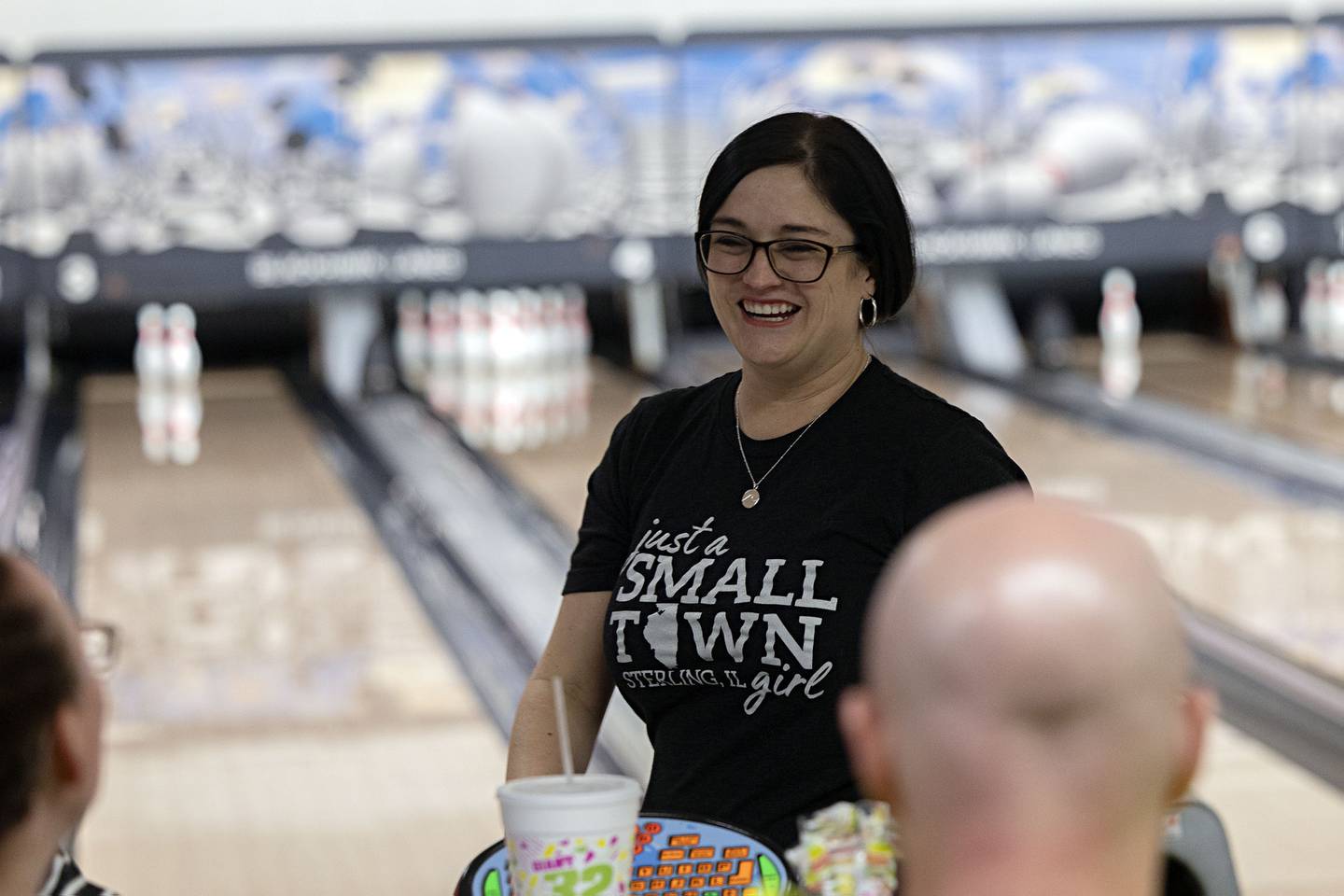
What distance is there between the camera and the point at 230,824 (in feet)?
10.8

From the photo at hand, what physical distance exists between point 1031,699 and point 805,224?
41.0 inches

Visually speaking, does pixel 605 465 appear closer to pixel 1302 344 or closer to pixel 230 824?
pixel 230 824

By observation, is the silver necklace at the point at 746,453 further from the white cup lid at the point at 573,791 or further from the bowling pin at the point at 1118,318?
the bowling pin at the point at 1118,318

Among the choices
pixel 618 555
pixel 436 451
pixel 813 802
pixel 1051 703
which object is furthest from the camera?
pixel 436 451

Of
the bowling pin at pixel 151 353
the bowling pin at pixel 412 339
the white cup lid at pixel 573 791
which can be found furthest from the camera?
the bowling pin at pixel 151 353

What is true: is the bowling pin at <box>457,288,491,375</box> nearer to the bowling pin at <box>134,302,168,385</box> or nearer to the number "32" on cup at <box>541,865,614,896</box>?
the bowling pin at <box>134,302,168,385</box>

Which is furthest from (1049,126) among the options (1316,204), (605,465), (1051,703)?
(1051,703)

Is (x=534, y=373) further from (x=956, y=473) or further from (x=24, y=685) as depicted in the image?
(x=24, y=685)

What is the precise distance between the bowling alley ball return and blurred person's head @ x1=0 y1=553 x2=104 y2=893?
41 cm

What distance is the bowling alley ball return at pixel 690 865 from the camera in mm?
1191

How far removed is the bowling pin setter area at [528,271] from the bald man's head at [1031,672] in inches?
160

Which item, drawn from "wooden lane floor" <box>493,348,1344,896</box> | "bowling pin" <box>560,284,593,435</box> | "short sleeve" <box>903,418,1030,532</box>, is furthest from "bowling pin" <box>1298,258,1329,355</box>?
"short sleeve" <box>903,418,1030,532</box>

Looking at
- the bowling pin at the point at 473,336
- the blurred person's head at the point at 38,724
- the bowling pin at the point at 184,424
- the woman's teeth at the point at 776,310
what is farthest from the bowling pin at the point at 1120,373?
the blurred person's head at the point at 38,724

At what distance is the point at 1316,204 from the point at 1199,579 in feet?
11.3
